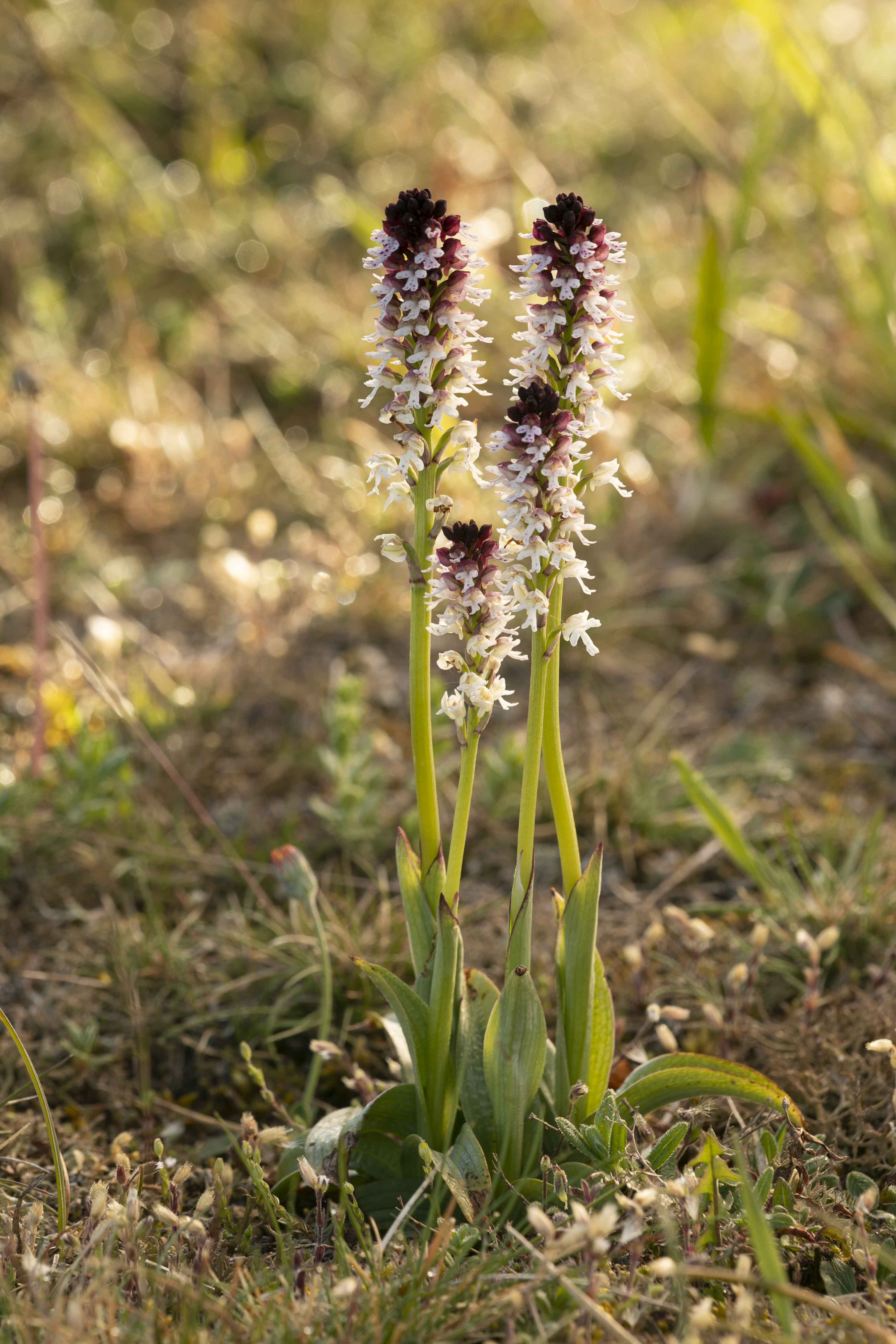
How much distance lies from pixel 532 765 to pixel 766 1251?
640 millimetres

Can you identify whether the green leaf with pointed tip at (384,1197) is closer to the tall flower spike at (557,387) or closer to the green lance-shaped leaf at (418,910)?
the green lance-shaped leaf at (418,910)

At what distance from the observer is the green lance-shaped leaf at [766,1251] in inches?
46.3

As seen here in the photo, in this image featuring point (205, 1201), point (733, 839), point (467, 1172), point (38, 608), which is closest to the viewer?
point (205, 1201)

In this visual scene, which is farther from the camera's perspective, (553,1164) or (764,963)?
(764,963)

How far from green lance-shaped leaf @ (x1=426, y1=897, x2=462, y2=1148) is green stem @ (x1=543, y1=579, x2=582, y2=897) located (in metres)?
0.19

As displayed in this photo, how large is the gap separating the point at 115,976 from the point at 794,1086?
1.33m

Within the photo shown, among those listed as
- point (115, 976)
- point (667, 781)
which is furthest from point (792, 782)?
point (115, 976)

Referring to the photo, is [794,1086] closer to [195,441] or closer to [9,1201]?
[9,1201]

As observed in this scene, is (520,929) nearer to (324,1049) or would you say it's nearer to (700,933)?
(324,1049)

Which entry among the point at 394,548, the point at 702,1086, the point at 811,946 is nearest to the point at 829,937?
the point at 811,946

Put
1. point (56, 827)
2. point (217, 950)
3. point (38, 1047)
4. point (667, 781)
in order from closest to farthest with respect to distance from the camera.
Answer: point (38, 1047)
point (217, 950)
point (56, 827)
point (667, 781)

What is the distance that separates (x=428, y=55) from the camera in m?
6.32

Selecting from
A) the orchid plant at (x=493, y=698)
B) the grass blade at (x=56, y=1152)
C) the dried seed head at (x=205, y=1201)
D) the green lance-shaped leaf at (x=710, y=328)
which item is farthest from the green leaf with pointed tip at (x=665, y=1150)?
the green lance-shaped leaf at (x=710, y=328)

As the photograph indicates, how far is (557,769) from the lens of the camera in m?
Result: 1.56
